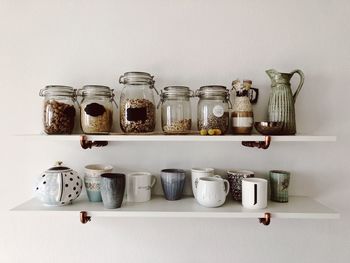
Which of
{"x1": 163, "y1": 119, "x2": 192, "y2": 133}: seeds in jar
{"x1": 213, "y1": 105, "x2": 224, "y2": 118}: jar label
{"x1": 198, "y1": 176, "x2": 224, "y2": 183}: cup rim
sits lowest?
{"x1": 198, "y1": 176, "x2": 224, "y2": 183}: cup rim

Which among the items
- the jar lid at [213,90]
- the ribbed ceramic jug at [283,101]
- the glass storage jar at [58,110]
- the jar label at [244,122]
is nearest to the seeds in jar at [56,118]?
the glass storage jar at [58,110]

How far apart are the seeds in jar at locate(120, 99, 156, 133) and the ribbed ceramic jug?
415mm

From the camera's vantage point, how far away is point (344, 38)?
1.04 meters

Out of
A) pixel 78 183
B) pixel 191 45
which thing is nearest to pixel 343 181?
pixel 191 45

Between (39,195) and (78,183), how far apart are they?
4.8 inches

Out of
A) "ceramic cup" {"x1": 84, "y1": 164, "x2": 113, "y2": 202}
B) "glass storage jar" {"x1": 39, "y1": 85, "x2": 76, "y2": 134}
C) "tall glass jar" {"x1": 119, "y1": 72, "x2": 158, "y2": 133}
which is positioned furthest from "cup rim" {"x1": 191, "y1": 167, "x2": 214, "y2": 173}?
"glass storage jar" {"x1": 39, "y1": 85, "x2": 76, "y2": 134}

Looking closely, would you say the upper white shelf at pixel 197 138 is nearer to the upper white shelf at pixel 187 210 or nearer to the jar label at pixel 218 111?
the jar label at pixel 218 111

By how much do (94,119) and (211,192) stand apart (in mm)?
448

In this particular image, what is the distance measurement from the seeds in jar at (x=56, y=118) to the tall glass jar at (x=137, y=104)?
18 cm

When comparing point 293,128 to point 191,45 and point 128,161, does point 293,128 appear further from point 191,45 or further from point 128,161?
point 128,161

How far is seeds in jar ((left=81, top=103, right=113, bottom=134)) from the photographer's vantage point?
906mm

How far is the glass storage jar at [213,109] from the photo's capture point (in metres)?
0.91

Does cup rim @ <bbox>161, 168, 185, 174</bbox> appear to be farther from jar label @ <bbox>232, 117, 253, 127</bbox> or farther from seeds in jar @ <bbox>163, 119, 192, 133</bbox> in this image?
jar label @ <bbox>232, 117, 253, 127</bbox>

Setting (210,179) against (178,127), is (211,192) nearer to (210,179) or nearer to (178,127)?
(210,179)
